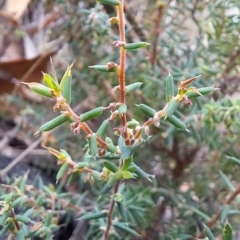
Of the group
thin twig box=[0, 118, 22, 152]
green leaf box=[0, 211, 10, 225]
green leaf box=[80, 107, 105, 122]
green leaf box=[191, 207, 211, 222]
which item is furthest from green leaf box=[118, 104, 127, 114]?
thin twig box=[0, 118, 22, 152]

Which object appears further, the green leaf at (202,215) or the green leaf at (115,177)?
the green leaf at (202,215)

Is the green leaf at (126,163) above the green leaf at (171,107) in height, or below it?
below

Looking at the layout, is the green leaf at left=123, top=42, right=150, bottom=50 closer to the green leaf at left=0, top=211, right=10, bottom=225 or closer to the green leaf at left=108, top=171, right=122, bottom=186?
the green leaf at left=108, top=171, right=122, bottom=186

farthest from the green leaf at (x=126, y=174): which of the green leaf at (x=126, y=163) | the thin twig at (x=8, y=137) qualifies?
the thin twig at (x=8, y=137)

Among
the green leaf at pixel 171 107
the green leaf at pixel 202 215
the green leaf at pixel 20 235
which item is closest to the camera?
the green leaf at pixel 171 107

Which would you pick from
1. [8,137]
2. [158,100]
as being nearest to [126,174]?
[158,100]

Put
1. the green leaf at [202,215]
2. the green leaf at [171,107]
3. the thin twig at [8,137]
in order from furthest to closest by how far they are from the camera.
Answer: the thin twig at [8,137]
the green leaf at [202,215]
the green leaf at [171,107]

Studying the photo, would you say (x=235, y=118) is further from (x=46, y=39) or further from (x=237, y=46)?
(x=46, y=39)

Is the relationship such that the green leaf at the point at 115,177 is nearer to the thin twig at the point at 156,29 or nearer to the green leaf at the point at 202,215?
the green leaf at the point at 202,215
